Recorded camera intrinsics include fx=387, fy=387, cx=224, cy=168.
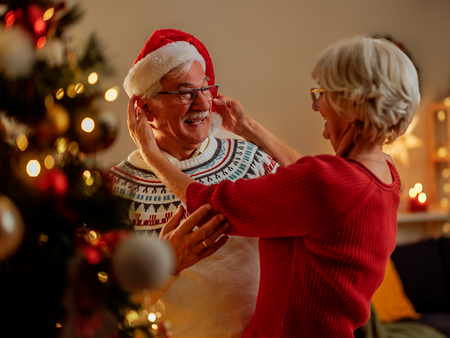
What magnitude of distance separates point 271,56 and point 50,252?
2.94 m

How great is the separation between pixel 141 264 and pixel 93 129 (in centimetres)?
24

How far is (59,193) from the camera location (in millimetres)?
601

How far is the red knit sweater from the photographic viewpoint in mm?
903

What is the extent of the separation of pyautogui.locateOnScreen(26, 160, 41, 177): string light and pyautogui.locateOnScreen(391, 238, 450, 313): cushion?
10.3 feet

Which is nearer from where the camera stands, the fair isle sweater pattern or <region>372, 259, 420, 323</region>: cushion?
the fair isle sweater pattern

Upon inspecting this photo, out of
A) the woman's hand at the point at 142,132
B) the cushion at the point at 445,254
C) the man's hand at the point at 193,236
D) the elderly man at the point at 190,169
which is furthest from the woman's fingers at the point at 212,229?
the cushion at the point at 445,254

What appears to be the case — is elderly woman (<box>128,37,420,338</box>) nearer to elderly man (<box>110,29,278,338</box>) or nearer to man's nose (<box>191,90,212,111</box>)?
elderly man (<box>110,29,278,338</box>)

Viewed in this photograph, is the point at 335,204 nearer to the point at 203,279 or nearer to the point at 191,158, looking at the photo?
the point at 203,279

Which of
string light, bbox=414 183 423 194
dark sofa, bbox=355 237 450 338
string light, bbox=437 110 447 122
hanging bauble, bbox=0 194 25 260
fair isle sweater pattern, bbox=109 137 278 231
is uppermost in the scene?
hanging bauble, bbox=0 194 25 260

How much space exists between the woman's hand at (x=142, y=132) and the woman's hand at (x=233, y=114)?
13.3 inches

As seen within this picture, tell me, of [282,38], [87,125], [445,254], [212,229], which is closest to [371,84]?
[212,229]

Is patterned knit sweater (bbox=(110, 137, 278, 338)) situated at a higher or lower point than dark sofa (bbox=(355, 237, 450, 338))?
higher

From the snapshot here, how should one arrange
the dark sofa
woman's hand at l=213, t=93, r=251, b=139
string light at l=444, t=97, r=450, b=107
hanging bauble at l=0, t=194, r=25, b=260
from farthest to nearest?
string light at l=444, t=97, r=450, b=107
the dark sofa
woman's hand at l=213, t=93, r=251, b=139
hanging bauble at l=0, t=194, r=25, b=260

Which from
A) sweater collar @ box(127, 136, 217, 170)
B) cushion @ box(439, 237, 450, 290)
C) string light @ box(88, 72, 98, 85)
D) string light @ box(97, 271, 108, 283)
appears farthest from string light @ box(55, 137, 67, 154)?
cushion @ box(439, 237, 450, 290)
